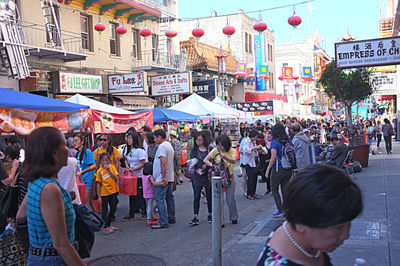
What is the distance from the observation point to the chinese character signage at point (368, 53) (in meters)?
8.29

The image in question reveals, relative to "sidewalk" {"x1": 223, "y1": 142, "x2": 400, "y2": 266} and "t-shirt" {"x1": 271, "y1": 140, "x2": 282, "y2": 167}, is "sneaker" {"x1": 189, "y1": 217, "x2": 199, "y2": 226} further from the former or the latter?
"t-shirt" {"x1": 271, "y1": 140, "x2": 282, "y2": 167}

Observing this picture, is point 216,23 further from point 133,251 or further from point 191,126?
point 133,251

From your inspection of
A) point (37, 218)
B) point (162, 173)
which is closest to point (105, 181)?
point (162, 173)

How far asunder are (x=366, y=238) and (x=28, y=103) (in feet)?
20.6

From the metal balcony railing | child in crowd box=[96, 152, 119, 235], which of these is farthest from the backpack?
the metal balcony railing

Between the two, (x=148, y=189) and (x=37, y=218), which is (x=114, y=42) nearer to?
(x=148, y=189)

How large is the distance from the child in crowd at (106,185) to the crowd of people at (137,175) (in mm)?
18

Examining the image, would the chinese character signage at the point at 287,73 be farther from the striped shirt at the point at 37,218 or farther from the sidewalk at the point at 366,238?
the striped shirt at the point at 37,218

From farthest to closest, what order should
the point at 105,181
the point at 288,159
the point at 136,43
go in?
the point at 136,43, the point at 288,159, the point at 105,181

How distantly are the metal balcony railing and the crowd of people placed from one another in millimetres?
10303

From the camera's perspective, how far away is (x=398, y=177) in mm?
11438

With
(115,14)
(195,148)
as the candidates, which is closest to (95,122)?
(195,148)

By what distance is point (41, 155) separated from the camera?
2.54m

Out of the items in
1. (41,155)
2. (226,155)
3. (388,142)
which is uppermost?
(41,155)
